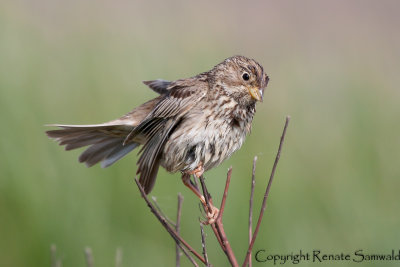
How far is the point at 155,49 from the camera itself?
5539 mm

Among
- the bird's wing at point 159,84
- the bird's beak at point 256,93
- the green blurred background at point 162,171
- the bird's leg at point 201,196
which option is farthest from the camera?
the green blurred background at point 162,171

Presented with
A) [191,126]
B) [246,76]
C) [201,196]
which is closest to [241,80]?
[246,76]

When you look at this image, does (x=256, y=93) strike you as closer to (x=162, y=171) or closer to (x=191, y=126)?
(x=191, y=126)

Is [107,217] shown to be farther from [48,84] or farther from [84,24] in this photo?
[84,24]

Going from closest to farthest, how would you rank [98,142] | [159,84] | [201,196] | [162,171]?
[201,196] < [98,142] < [159,84] < [162,171]

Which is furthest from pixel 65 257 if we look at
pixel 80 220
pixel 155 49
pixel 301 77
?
pixel 301 77

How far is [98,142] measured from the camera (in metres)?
4.17

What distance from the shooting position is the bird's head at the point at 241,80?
12.2 feet

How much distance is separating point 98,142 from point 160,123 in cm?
43

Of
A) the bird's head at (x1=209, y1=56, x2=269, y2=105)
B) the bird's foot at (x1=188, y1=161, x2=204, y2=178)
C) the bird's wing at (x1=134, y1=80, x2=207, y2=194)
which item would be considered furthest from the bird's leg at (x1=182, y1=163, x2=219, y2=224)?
the bird's head at (x1=209, y1=56, x2=269, y2=105)

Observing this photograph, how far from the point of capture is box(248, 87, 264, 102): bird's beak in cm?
366

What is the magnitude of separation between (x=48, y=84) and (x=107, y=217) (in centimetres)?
103

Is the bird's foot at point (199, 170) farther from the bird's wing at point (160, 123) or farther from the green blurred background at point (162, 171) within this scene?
the green blurred background at point (162, 171)

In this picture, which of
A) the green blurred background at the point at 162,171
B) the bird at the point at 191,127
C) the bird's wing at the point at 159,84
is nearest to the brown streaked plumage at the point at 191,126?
the bird at the point at 191,127
